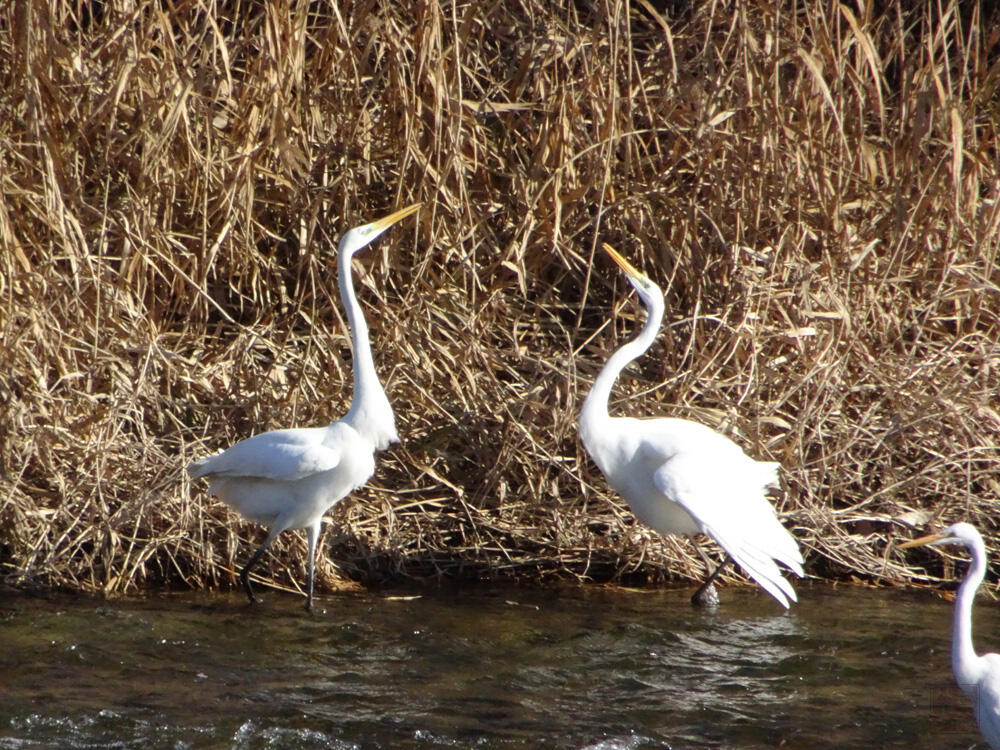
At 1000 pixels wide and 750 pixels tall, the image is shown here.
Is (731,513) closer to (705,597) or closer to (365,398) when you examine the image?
(705,597)

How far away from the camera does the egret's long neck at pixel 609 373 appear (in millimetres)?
4727

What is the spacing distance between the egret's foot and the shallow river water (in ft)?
0.15

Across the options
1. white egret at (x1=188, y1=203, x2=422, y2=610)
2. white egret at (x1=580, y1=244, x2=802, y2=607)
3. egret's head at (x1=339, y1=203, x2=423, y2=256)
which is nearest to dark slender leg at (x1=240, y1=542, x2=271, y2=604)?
white egret at (x1=188, y1=203, x2=422, y2=610)

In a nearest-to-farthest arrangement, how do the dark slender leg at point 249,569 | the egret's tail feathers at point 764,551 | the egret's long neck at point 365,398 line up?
the egret's tail feathers at point 764,551
the egret's long neck at point 365,398
the dark slender leg at point 249,569

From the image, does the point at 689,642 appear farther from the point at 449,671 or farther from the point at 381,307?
the point at 381,307

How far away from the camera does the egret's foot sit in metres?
4.91

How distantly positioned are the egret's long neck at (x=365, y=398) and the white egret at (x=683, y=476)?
28.0 inches

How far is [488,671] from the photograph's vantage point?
13.7ft

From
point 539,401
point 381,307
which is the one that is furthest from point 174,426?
point 539,401

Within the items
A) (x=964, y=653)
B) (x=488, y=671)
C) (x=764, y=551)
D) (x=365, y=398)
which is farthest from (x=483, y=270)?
(x=964, y=653)

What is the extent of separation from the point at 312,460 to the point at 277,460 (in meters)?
0.13

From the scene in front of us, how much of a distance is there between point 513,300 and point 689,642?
181 centimetres

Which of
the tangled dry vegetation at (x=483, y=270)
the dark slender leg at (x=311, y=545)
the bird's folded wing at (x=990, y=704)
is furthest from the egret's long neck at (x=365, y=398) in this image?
the bird's folded wing at (x=990, y=704)

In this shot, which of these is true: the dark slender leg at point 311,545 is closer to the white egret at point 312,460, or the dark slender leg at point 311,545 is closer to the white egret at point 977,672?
the white egret at point 312,460
